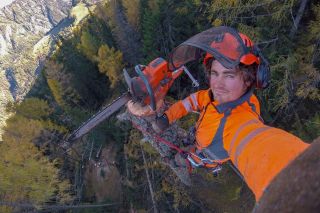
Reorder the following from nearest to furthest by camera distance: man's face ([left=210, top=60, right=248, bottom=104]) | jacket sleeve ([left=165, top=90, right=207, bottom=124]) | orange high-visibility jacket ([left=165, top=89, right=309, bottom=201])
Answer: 1. orange high-visibility jacket ([left=165, top=89, right=309, bottom=201])
2. man's face ([left=210, top=60, right=248, bottom=104])
3. jacket sleeve ([left=165, top=90, right=207, bottom=124])

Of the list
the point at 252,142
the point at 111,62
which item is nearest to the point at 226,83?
the point at 252,142

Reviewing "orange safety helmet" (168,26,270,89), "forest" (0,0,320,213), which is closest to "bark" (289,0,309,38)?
"forest" (0,0,320,213)

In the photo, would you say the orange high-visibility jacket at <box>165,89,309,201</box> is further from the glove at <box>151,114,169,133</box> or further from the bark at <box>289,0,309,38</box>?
the bark at <box>289,0,309,38</box>

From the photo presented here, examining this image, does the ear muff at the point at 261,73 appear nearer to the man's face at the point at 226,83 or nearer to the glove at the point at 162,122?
the man's face at the point at 226,83

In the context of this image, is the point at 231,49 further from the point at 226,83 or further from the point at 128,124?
the point at 128,124

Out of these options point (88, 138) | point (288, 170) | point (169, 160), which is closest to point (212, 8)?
point (169, 160)

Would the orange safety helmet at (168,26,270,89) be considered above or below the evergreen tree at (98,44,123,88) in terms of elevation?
below

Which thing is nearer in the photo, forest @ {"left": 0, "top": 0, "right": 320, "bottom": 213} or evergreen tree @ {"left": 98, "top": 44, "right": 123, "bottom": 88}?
forest @ {"left": 0, "top": 0, "right": 320, "bottom": 213}
